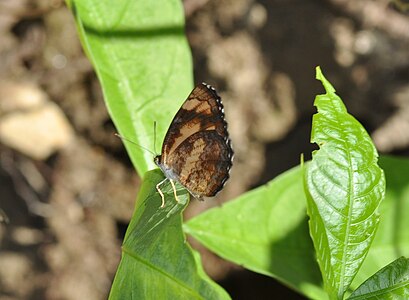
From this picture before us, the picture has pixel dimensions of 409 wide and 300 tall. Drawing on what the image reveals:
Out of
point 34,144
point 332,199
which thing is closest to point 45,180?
point 34,144

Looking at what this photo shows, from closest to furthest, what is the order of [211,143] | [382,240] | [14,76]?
[211,143] → [382,240] → [14,76]

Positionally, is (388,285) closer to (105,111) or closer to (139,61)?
(139,61)

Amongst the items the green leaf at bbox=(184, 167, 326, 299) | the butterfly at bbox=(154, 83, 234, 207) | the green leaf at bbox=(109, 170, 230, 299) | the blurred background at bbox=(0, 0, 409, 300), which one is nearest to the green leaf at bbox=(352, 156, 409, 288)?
the green leaf at bbox=(184, 167, 326, 299)

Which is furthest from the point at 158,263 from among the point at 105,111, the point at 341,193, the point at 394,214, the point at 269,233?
the point at 105,111

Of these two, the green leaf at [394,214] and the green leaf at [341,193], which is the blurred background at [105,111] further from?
the green leaf at [341,193]

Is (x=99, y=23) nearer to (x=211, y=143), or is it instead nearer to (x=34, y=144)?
(x=211, y=143)

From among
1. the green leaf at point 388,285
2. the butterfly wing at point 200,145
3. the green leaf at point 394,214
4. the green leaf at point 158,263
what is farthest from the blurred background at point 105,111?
the green leaf at point 388,285
